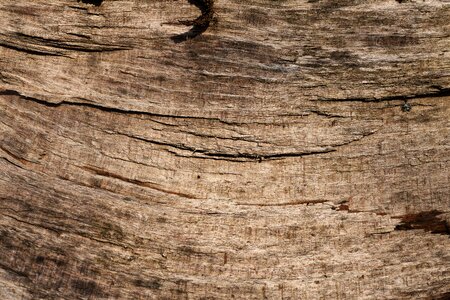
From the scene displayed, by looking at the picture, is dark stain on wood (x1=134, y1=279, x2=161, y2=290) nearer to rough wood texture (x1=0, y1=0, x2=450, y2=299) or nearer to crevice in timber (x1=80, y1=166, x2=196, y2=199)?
rough wood texture (x1=0, y1=0, x2=450, y2=299)

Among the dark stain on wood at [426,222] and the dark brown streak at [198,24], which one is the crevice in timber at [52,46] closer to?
the dark brown streak at [198,24]

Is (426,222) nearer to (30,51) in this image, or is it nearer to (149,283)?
(149,283)

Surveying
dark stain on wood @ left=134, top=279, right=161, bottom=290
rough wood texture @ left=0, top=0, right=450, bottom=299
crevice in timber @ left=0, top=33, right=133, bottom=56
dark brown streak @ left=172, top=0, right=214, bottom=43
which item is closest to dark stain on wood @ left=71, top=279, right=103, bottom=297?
rough wood texture @ left=0, top=0, right=450, bottom=299

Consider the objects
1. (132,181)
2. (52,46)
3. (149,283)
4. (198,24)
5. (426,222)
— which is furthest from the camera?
(52,46)

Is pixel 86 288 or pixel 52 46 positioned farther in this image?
pixel 52 46

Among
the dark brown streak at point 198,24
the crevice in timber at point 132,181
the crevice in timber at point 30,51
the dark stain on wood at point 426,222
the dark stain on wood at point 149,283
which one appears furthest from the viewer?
the crevice in timber at point 30,51

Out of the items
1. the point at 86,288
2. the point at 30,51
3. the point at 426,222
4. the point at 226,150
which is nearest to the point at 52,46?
the point at 30,51

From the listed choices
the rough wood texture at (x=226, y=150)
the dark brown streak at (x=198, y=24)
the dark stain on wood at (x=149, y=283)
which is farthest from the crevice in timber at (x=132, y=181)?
the dark brown streak at (x=198, y=24)

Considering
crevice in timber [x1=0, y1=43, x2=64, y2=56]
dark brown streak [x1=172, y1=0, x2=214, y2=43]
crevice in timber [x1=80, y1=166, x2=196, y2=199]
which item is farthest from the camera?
crevice in timber [x1=0, y1=43, x2=64, y2=56]
